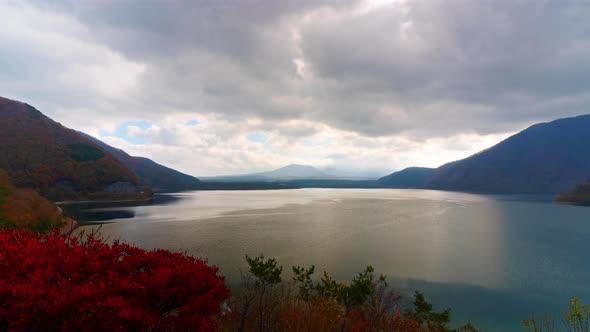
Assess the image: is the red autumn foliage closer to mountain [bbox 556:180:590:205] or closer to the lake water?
the lake water

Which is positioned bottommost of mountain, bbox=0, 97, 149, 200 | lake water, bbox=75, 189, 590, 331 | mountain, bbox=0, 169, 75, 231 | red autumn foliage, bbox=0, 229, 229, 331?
lake water, bbox=75, 189, 590, 331

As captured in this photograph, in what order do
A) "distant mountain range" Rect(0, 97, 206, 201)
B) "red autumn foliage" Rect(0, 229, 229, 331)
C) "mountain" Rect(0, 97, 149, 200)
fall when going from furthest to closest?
"distant mountain range" Rect(0, 97, 206, 201) → "mountain" Rect(0, 97, 149, 200) → "red autumn foliage" Rect(0, 229, 229, 331)

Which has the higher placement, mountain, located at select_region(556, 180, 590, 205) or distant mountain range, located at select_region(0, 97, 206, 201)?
distant mountain range, located at select_region(0, 97, 206, 201)

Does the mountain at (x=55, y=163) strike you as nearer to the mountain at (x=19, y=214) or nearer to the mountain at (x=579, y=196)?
the mountain at (x=19, y=214)

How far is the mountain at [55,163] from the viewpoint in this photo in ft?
275

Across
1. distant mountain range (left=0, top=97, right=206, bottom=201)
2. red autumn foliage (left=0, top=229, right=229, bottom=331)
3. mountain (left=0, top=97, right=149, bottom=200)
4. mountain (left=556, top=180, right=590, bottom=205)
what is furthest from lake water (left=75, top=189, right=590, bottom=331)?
mountain (left=556, top=180, right=590, bottom=205)

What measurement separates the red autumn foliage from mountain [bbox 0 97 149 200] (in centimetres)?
10035

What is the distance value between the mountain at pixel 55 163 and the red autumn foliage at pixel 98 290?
10035 cm

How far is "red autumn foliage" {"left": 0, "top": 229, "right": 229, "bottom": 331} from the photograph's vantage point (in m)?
2.68

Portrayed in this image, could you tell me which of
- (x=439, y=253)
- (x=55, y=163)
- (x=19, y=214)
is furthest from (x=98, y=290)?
(x=55, y=163)

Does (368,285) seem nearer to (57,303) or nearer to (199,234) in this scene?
(57,303)

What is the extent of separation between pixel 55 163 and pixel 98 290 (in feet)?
389

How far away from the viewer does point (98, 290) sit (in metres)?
2.97

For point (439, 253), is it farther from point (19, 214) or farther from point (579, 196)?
point (579, 196)
